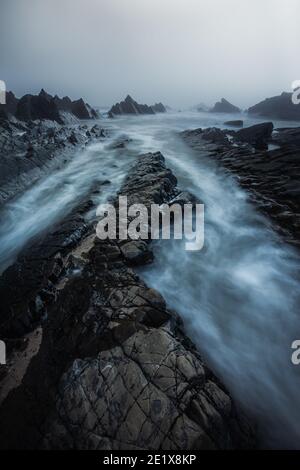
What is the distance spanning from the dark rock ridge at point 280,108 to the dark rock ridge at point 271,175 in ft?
125

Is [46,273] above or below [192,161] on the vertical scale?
below

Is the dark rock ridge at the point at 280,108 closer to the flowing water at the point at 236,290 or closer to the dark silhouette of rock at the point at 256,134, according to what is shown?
the dark silhouette of rock at the point at 256,134

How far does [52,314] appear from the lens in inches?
241

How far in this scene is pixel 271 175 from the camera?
49.1 ft

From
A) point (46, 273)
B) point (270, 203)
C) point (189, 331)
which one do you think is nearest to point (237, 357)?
point (189, 331)

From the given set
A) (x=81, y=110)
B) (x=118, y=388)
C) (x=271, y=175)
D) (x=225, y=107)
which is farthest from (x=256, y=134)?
(x=225, y=107)

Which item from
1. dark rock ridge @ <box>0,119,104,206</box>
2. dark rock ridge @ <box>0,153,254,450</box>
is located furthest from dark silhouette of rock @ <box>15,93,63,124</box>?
dark rock ridge @ <box>0,153,254,450</box>

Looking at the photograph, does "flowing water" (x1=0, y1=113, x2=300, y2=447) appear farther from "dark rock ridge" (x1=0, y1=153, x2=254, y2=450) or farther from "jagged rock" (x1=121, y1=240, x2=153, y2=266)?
"dark rock ridge" (x1=0, y1=153, x2=254, y2=450)

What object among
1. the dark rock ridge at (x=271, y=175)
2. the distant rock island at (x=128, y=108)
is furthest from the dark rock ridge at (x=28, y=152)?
the distant rock island at (x=128, y=108)

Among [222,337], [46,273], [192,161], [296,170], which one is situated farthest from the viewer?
[192,161]

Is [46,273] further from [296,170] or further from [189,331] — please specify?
[296,170]

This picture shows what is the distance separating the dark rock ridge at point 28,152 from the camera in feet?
52.0
